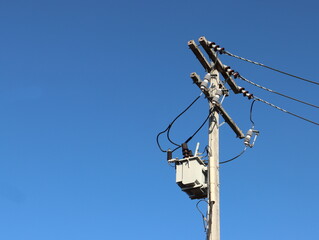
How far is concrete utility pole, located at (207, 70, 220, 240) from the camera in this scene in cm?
1044

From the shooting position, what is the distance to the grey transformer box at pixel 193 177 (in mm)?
11141

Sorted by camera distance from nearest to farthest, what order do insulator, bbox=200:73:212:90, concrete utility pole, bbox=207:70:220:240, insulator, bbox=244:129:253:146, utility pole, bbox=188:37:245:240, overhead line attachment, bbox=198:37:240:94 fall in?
concrete utility pole, bbox=207:70:220:240 → utility pole, bbox=188:37:245:240 → insulator, bbox=200:73:212:90 → overhead line attachment, bbox=198:37:240:94 → insulator, bbox=244:129:253:146

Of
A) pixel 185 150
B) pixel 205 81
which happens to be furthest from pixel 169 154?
pixel 205 81

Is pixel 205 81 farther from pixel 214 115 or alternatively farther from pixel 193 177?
pixel 193 177

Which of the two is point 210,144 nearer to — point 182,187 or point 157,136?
point 182,187

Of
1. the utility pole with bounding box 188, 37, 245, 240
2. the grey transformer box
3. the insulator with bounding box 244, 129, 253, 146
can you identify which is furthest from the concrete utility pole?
the insulator with bounding box 244, 129, 253, 146

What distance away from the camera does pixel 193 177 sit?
11.1 m

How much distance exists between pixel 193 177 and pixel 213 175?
42 centimetres

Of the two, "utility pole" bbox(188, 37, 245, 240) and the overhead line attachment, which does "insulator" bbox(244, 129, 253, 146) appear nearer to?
"utility pole" bbox(188, 37, 245, 240)

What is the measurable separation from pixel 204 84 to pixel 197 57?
77 centimetres

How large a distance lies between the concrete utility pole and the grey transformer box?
10.1 inches

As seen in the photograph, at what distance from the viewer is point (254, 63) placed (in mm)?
12852

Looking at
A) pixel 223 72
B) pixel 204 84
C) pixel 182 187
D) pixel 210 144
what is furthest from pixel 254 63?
pixel 182 187

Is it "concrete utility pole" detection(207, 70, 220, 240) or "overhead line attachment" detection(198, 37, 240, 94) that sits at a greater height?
"overhead line attachment" detection(198, 37, 240, 94)
